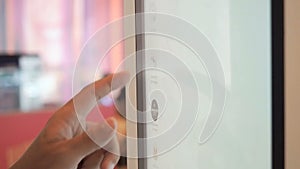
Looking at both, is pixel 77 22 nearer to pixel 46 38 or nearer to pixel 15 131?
pixel 46 38

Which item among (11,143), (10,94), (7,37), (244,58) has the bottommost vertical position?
(11,143)

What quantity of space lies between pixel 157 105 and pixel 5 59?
66.1 inches

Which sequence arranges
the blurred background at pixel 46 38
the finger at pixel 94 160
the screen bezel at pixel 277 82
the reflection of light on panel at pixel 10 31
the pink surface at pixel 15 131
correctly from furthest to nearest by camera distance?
the reflection of light on panel at pixel 10 31, the blurred background at pixel 46 38, the pink surface at pixel 15 131, the finger at pixel 94 160, the screen bezel at pixel 277 82

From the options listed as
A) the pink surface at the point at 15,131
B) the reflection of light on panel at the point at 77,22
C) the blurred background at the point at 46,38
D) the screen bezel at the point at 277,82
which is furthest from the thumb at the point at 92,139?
the reflection of light on panel at the point at 77,22

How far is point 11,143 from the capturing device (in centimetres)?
170

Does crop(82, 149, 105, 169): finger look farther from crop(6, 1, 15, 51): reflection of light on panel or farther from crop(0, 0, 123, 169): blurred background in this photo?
crop(6, 1, 15, 51): reflection of light on panel

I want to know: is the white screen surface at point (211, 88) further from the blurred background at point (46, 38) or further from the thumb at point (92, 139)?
the blurred background at point (46, 38)

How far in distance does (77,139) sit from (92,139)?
0.02 metres

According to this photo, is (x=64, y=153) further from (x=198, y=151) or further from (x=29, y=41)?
(x=29, y=41)

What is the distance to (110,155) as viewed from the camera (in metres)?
0.42

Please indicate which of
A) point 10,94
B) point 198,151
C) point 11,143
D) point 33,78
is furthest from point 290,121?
point 33,78

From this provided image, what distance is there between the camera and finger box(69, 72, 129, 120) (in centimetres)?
39

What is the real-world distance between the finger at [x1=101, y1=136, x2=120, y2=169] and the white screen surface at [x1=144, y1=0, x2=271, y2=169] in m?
0.07

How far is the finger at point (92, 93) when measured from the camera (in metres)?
0.39
